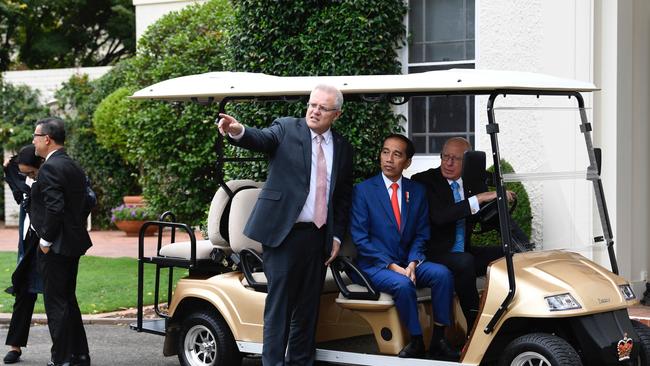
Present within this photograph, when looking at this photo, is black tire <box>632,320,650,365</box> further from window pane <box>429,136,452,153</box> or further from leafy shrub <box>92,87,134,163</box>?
leafy shrub <box>92,87,134,163</box>

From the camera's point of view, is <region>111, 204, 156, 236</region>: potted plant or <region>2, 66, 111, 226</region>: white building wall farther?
<region>2, 66, 111, 226</region>: white building wall

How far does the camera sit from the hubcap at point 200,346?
7.24m

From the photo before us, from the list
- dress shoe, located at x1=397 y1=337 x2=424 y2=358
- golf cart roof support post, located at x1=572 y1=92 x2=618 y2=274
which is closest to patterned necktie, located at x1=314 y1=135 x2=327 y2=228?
dress shoe, located at x1=397 y1=337 x2=424 y2=358

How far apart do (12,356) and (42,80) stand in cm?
1460

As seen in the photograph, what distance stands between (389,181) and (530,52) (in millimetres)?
3666

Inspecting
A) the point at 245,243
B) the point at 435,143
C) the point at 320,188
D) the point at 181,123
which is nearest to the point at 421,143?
the point at 435,143

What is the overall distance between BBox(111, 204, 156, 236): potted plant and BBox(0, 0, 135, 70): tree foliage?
1080 centimetres

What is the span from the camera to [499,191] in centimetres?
619

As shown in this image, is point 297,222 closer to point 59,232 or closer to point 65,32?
point 59,232

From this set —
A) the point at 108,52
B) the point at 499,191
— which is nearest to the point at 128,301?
the point at 499,191

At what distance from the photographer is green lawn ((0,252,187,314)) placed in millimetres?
10852

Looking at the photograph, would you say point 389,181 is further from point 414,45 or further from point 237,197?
point 414,45

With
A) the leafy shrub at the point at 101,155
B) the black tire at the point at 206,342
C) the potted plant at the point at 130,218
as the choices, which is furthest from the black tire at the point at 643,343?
the leafy shrub at the point at 101,155

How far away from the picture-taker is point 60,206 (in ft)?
24.4
